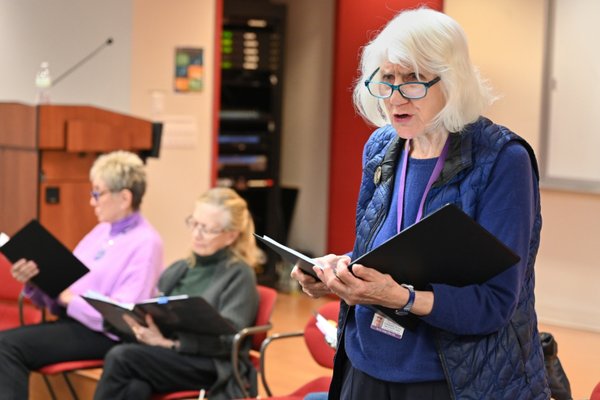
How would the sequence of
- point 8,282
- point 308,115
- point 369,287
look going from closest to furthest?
1. point 369,287
2. point 8,282
3. point 308,115

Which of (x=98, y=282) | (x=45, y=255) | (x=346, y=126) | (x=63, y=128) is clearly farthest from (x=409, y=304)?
(x=346, y=126)

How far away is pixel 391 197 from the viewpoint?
228cm

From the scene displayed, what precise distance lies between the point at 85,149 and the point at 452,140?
4.09m

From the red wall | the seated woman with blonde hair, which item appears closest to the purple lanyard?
the seated woman with blonde hair

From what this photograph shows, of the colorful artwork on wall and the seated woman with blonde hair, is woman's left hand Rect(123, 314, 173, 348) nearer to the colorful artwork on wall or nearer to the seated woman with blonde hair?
the seated woman with blonde hair

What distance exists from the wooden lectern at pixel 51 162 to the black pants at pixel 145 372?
1981mm

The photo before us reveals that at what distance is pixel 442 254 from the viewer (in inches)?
80.9

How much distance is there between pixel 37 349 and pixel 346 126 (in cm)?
434

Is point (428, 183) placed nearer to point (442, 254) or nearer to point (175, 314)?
point (442, 254)

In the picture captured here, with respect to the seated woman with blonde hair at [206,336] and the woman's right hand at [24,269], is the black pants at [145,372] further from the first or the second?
the woman's right hand at [24,269]

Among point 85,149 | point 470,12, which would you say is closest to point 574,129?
point 470,12

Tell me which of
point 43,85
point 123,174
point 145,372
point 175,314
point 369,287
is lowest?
point 145,372

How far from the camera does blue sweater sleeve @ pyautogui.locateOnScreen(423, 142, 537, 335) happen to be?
6.75ft

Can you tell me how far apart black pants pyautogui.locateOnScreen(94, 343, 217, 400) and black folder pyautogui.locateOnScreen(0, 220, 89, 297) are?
441mm
